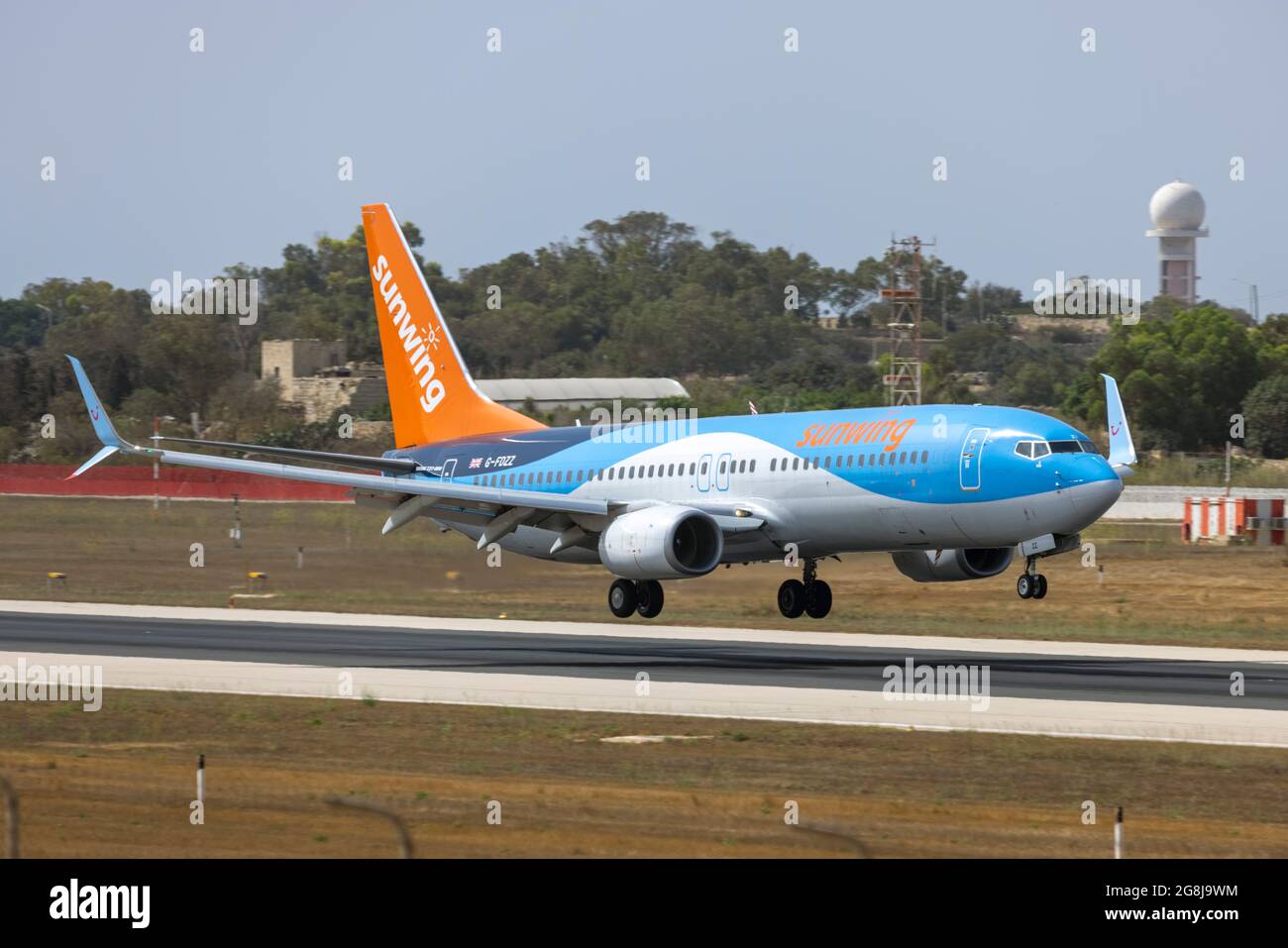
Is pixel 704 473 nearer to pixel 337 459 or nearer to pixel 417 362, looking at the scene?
pixel 337 459

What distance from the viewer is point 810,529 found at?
42.3 metres

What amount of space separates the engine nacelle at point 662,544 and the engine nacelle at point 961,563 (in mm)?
4546

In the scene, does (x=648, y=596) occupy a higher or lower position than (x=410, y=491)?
lower

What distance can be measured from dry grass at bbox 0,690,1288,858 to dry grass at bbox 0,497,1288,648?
18516 mm

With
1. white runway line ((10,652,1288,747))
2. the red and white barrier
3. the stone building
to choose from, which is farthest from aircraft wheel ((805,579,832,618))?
the stone building

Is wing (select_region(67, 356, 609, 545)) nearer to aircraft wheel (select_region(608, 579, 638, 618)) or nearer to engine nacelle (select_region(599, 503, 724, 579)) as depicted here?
engine nacelle (select_region(599, 503, 724, 579))

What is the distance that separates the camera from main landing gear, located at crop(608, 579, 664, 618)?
4494 cm

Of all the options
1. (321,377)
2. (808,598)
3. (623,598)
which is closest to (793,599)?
(808,598)

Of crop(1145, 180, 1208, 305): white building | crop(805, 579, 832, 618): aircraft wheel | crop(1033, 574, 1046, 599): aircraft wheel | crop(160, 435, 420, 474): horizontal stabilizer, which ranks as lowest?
crop(805, 579, 832, 618): aircraft wheel

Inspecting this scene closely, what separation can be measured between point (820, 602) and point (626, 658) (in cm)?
543

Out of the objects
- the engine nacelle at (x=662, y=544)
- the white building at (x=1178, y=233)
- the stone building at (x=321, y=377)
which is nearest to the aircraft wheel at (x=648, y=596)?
the engine nacelle at (x=662, y=544)

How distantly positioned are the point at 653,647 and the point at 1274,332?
3575 inches

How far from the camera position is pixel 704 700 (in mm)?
34031
